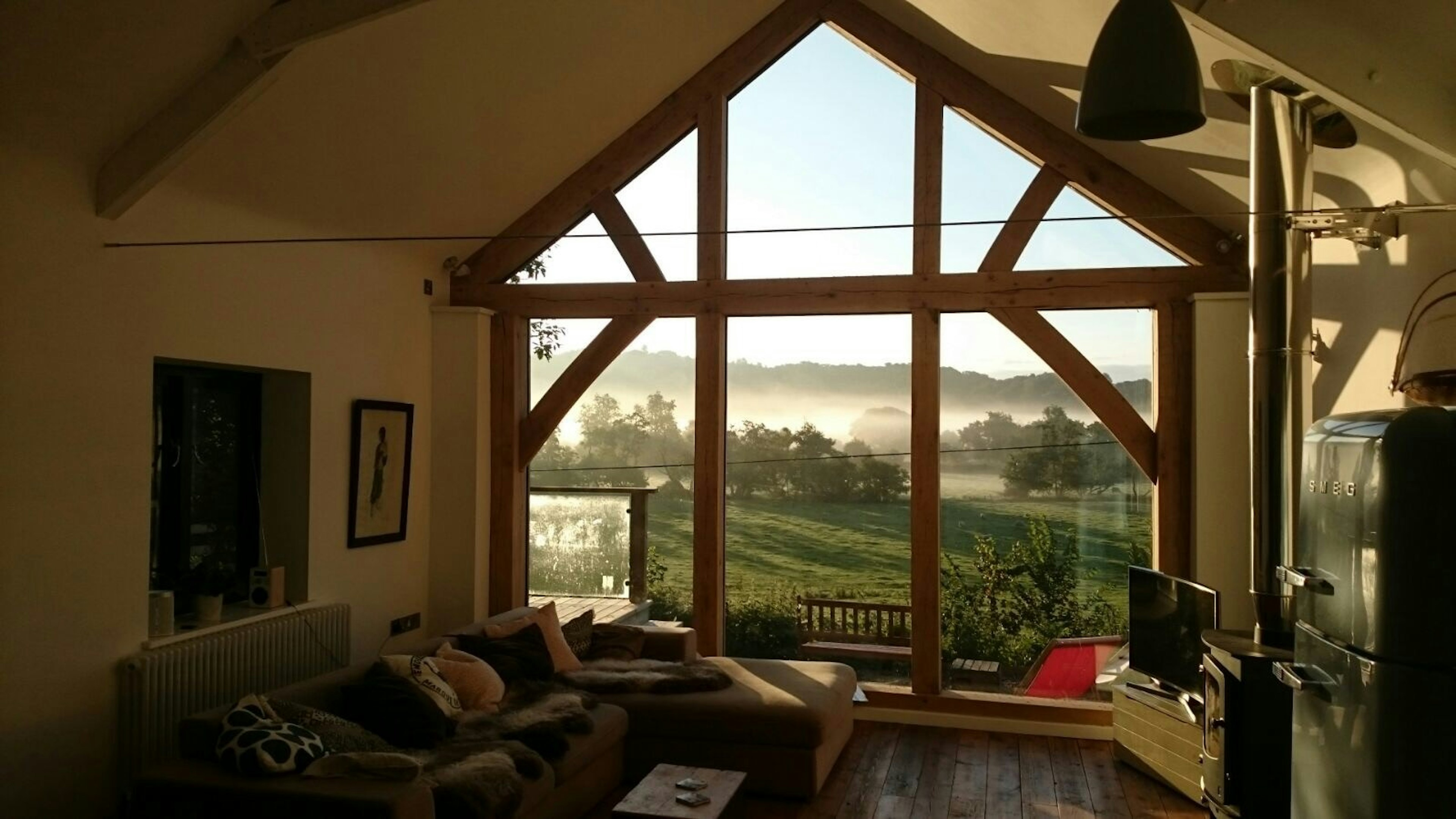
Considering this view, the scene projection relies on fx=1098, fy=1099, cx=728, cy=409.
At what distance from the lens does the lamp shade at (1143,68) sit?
2.76 meters

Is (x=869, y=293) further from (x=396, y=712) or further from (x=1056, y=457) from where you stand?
(x=396, y=712)

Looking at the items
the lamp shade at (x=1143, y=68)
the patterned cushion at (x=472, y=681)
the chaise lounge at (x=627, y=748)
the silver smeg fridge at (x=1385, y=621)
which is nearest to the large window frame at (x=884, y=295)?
the chaise lounge at (x=627, y=748)

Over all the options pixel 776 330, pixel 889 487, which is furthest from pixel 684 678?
pixel 776 330

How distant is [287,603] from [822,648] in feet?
10.2

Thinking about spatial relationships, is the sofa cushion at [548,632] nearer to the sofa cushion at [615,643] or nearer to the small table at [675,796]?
the sofa cushion at [615,643]

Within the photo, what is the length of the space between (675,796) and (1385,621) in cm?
245

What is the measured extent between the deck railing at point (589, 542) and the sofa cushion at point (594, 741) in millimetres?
1741

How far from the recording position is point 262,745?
380 cm

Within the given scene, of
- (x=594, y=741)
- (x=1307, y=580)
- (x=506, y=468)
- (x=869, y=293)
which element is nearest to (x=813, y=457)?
(x=869, y=293)

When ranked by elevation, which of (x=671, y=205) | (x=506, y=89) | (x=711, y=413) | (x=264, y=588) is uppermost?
(x=506, y=89)

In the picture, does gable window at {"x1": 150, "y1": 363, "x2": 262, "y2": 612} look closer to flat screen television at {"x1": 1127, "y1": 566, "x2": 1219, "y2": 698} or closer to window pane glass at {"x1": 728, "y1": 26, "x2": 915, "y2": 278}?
window pane glass at {"x1": 728, "y1": 26, "x2": 915, "y2": 278}

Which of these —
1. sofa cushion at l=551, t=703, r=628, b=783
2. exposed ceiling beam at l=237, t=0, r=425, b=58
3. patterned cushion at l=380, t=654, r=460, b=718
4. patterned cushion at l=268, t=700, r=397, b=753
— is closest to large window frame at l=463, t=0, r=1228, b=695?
sofa cushion at l=551, t=703, r=628, b=783

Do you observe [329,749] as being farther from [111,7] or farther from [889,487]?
[889,487]

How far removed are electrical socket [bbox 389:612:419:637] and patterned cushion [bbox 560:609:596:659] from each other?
115 cm
